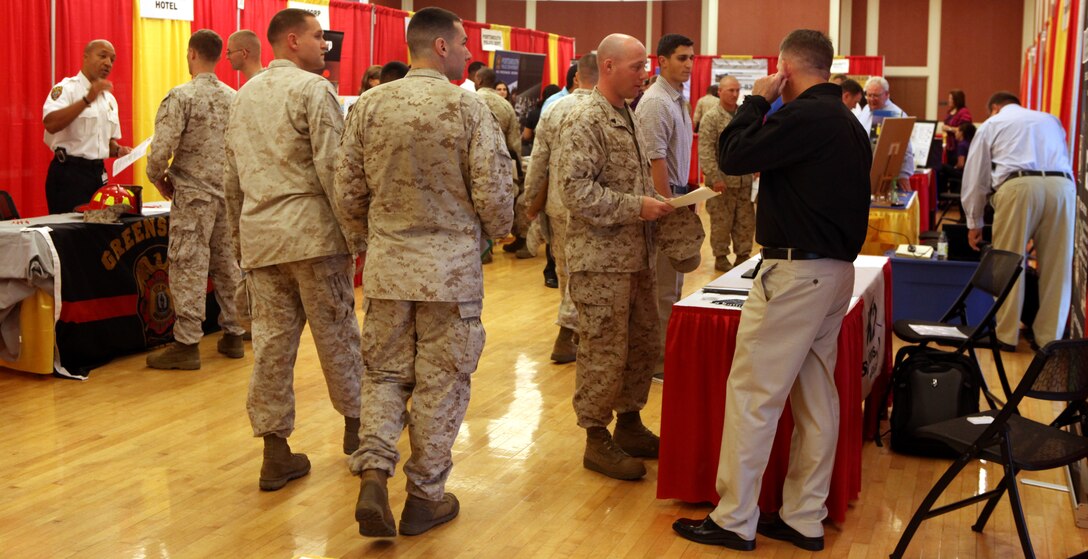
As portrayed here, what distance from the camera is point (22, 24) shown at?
7324mm

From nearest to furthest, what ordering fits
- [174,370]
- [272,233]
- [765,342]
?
[765,342] < [272,233] < [174,370]

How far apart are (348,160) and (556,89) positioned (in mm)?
7137

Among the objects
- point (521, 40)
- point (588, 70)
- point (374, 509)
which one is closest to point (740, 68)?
point (521, 40)

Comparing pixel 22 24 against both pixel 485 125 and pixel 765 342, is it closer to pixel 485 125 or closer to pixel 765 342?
pixel 485 125

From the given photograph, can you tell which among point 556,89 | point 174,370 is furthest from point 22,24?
point 556,89

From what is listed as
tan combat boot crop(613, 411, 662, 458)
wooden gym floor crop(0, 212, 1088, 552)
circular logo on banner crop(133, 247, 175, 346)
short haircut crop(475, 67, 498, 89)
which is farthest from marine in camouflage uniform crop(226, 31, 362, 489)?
short haircut crop(475, 67, 498, 89)

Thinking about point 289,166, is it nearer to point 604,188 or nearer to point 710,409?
point 604,188

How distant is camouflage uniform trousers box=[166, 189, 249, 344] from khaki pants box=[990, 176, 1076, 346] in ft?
14.4

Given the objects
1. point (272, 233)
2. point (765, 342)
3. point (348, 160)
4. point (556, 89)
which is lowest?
point (765, 342)

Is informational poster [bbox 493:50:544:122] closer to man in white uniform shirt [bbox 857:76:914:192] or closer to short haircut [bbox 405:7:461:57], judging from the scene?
man in white uniform shirt [bbox 857:76:914:192]

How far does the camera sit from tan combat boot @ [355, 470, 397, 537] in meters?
3.14

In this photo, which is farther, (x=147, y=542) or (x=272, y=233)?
(x=272, y=233)

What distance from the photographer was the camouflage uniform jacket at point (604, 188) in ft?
12.0

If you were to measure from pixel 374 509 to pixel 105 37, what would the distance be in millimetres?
6120
